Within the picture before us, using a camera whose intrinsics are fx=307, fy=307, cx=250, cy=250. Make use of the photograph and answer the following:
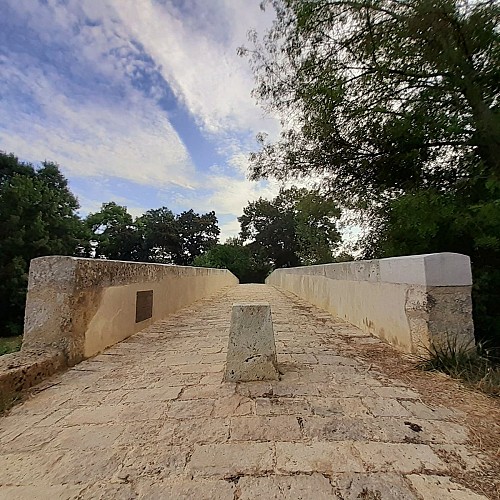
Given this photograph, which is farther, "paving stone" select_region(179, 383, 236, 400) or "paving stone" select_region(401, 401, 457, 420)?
"paving stone" select_region(179, 383, 236, 400)

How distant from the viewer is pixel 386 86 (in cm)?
553

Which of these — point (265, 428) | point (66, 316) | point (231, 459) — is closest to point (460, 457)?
point (265, 428)

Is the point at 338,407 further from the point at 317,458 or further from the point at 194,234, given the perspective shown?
the point at 194,234

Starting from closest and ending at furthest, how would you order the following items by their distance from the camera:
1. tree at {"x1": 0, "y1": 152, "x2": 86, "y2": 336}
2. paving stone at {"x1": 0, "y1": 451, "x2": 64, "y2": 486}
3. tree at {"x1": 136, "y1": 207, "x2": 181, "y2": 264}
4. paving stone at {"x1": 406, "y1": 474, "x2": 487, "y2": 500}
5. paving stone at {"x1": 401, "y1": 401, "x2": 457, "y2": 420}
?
1. paving stone at {"x1": 406, "y1": 474, "x2": 487, "y2": 500}
2. paving stone at {"x1": 0, "y1": 451, "x2": 64, "y2": 486}
3. paving stone at {"x1": 401, "y1": 401, "x2": 457, "y2": 420}
4. tree at {"x1": 0, "y1": 152, "x2": 86, "y2": 336}
5. tree at {"x1": 136, "y1": 207, "x2": 181, "y2": 264}

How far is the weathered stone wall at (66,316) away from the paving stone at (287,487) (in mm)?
1594

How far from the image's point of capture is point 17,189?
17.8m

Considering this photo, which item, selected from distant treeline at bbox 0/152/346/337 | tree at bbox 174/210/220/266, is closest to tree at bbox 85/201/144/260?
distant treeline at bbox 0/152/346/337

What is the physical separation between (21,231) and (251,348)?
19.6 m

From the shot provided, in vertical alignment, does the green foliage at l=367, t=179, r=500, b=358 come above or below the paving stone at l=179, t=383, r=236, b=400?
above

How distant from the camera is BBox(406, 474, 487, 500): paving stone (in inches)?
39.9

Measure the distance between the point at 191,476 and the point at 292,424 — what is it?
0.55m

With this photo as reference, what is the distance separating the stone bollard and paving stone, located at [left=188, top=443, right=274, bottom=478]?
728 millimetres

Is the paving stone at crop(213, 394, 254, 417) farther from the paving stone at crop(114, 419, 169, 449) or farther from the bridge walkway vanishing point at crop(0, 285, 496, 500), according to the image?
the paving stone at crop(114, 419, 169, 449)

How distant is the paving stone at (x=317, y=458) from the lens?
1.16m
